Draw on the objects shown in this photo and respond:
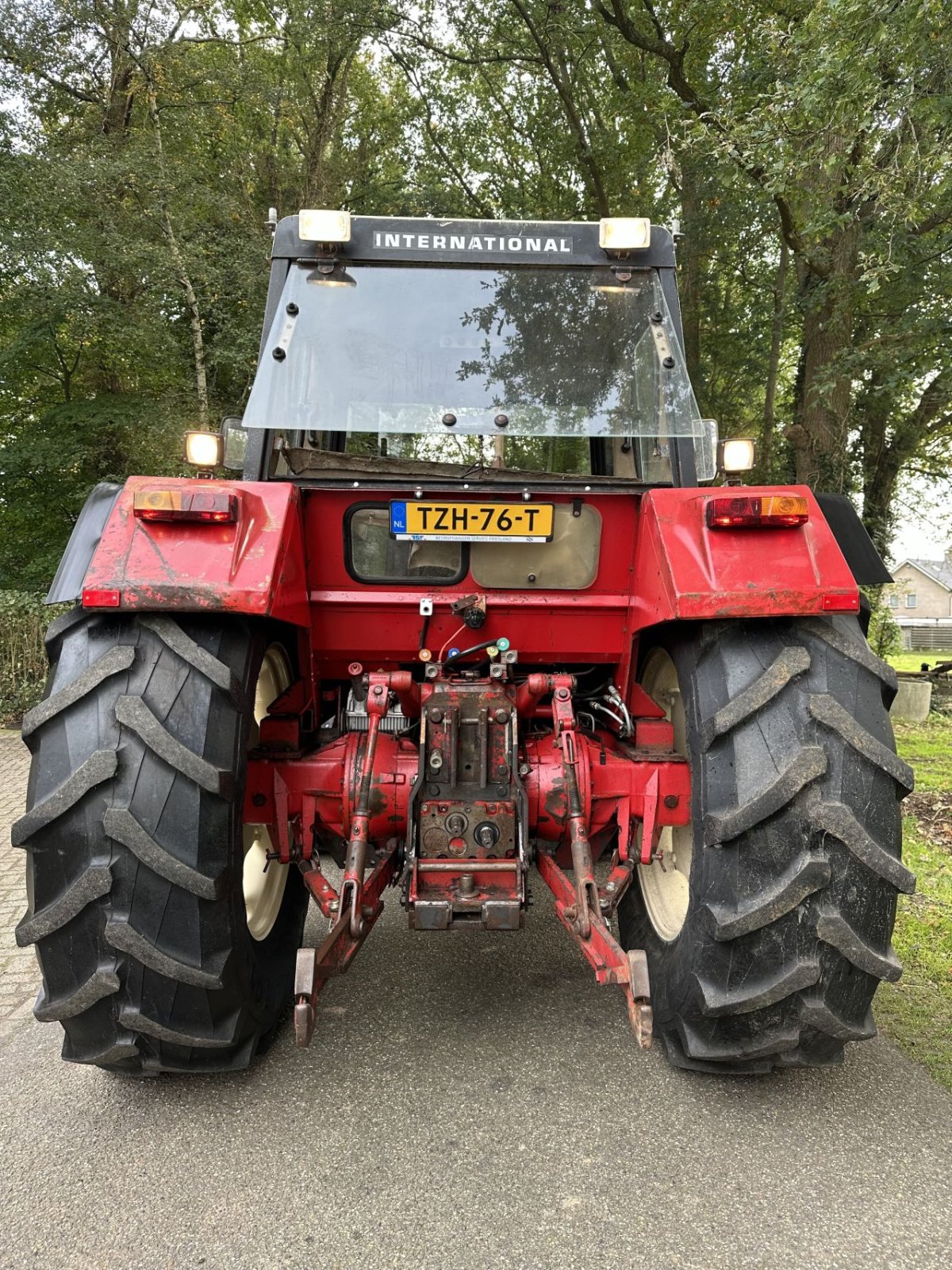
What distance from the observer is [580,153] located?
12500 mm

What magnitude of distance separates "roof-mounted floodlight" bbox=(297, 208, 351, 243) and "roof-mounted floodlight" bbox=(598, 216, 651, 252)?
0.93 meters

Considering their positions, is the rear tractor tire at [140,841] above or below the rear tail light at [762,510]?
below

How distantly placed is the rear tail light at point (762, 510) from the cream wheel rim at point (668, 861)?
0.68m

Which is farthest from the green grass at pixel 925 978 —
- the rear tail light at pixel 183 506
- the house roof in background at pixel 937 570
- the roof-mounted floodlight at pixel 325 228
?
the house roof in background at pixel 937 570

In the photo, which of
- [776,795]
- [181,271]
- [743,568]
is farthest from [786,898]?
[181,271]

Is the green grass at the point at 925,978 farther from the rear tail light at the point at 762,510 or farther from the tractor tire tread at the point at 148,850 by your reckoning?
the tractor tire tread at the point at 148,850

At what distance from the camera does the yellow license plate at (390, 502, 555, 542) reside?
9.40 feet

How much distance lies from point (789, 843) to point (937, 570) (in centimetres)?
7153

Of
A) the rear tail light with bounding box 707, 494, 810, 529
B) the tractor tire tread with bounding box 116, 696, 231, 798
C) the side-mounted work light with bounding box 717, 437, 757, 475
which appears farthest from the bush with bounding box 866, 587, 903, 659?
the tractor tire tread with bounding box 116, 696, 231, 798

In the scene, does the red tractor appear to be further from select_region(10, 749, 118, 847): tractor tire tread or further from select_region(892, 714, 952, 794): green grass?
select_region(892, 714, 952, 794): green grass

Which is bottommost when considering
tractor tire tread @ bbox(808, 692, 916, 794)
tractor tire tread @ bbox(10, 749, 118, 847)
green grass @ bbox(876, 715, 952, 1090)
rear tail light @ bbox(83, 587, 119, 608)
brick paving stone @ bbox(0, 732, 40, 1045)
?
brick paving stone @ bbox(0, 732, 40, 1045)

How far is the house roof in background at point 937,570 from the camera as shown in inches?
2438

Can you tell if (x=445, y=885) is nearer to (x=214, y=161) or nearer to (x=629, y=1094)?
(x=629, y=1094)

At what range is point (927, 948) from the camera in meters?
3.66
